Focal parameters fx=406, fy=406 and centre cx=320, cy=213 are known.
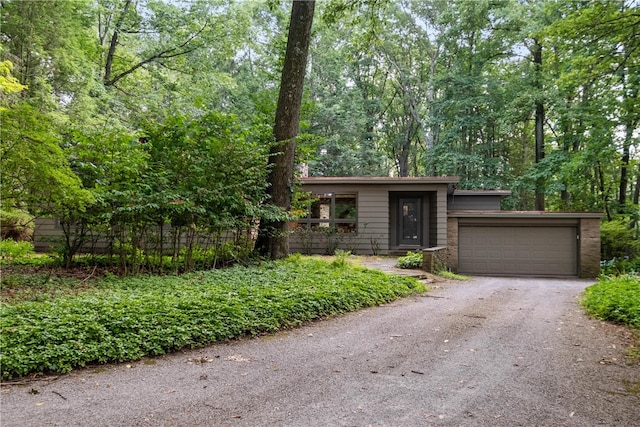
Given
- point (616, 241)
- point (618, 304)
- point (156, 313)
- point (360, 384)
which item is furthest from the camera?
point (616, 241)

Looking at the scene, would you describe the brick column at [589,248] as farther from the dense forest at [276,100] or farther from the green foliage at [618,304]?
the green foliage at [618,304]

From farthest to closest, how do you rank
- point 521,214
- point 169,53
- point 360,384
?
point 169,53, point 521,214, point 360,384

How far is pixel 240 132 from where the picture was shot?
296 inches

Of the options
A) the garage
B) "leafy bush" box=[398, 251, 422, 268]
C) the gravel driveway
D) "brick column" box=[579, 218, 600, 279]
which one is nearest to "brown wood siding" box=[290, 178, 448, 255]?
the garage

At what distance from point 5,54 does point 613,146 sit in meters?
19.1

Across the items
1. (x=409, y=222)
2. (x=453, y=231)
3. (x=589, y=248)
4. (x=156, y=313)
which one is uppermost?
(x=409, y=222)

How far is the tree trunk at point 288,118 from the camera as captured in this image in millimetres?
8289

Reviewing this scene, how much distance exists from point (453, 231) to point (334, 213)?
12.9 ft

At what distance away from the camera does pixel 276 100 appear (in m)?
11.1

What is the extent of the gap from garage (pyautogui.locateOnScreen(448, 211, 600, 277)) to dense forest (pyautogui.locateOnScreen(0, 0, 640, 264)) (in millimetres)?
2633

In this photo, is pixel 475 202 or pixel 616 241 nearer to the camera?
pixel 616 241

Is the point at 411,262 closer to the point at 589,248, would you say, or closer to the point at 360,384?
the point at 589,248

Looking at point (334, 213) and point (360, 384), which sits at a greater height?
point (334, 213)

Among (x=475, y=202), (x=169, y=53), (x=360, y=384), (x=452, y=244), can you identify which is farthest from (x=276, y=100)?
(x=360, y=384)
